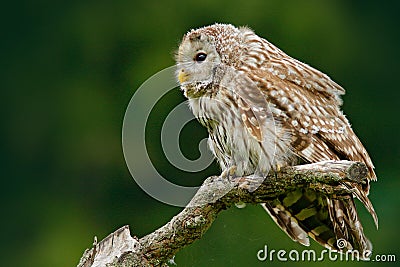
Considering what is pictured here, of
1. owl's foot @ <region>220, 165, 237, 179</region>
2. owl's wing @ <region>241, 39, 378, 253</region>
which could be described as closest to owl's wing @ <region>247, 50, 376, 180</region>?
owl's wing @ <region>241, 39, 378, 253</region>

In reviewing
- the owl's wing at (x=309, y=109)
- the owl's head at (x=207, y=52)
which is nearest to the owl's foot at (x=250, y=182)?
the owl's wing at (x=309, y=109)

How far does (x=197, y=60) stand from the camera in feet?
15.1

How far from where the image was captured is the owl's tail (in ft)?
14.5

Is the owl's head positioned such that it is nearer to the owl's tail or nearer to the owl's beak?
the owl's beak

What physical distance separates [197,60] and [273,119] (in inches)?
16.9

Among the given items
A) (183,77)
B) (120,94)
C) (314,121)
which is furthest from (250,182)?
(120,94)

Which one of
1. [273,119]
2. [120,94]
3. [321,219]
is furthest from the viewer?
[120,94]

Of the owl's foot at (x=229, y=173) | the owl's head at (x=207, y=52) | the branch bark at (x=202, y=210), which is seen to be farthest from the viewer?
the owl's head at (x=207, y=52)

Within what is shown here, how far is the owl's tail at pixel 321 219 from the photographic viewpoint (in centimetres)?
441

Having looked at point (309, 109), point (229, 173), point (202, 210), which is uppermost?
point (309, 109)

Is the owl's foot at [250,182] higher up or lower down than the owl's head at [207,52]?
lower down

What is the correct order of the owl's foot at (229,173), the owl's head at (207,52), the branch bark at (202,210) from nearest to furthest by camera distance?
the branch bark at (202,210) < the owl's foot at (229,173) < the owl's head at (207,52)

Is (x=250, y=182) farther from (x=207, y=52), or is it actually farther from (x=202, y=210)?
(x=207, y=52)

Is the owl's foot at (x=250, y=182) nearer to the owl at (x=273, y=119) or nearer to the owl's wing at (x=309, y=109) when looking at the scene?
the owl at (x=273, y=119)
